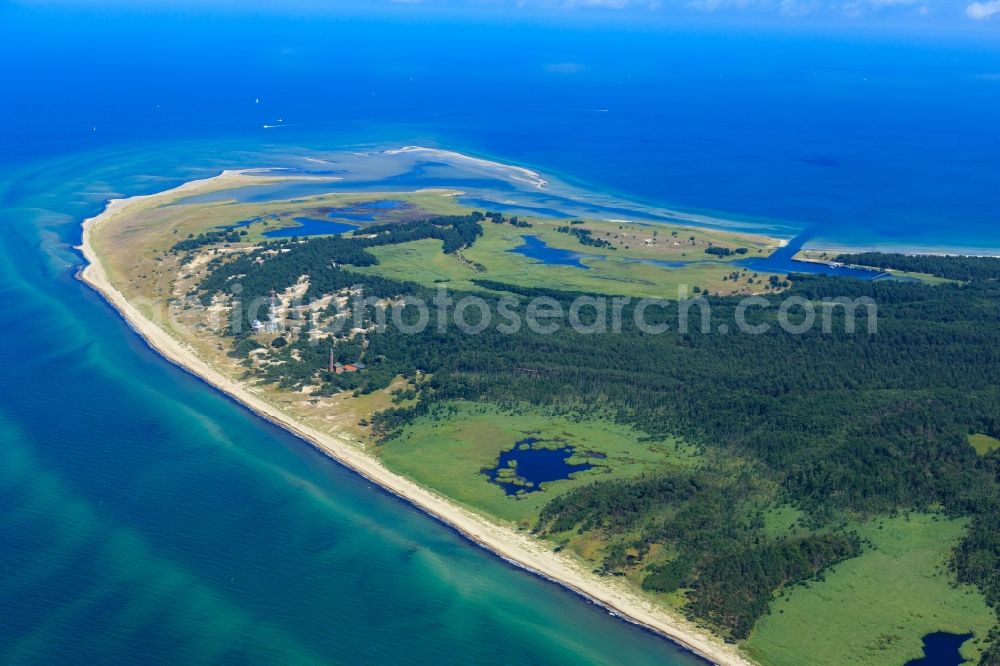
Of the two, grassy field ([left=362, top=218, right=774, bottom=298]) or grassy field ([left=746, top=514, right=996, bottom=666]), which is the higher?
grassy field ([left=362, top=218, right=774, bottom=298])

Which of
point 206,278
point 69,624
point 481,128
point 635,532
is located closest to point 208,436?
point 69,624

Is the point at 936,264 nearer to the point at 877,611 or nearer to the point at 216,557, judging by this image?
the point at 877,611

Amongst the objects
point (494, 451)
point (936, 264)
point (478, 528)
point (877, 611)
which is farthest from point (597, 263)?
point (877, 611)

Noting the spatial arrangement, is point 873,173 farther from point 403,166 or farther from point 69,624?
point 69,624

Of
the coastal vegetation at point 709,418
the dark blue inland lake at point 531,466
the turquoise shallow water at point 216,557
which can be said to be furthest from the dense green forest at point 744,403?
the turquoise shallow water at point 216,557

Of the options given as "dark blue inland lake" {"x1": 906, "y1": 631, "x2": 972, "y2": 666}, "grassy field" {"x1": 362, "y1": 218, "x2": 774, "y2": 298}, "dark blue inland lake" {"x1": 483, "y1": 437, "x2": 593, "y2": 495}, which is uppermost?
"grassy field" {"x1": 362, "y1": 218, "x2": 774, "y2": 298}

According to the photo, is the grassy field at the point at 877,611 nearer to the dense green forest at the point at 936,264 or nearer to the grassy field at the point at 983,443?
the grassy field at the point at 983,443

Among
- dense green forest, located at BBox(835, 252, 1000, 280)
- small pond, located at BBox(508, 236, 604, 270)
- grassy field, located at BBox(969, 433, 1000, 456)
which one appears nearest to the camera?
grassy field, located at BBox(969, 433, 1000, 456)

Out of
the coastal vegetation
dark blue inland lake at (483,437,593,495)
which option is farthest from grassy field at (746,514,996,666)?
dark blue inland lake at (483,437,593,495)

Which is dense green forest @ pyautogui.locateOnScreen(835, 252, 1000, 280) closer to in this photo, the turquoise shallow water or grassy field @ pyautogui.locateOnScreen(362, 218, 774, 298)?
grassy field @ pyautogui.locateOnScreen(362, 218, 774, 298)
